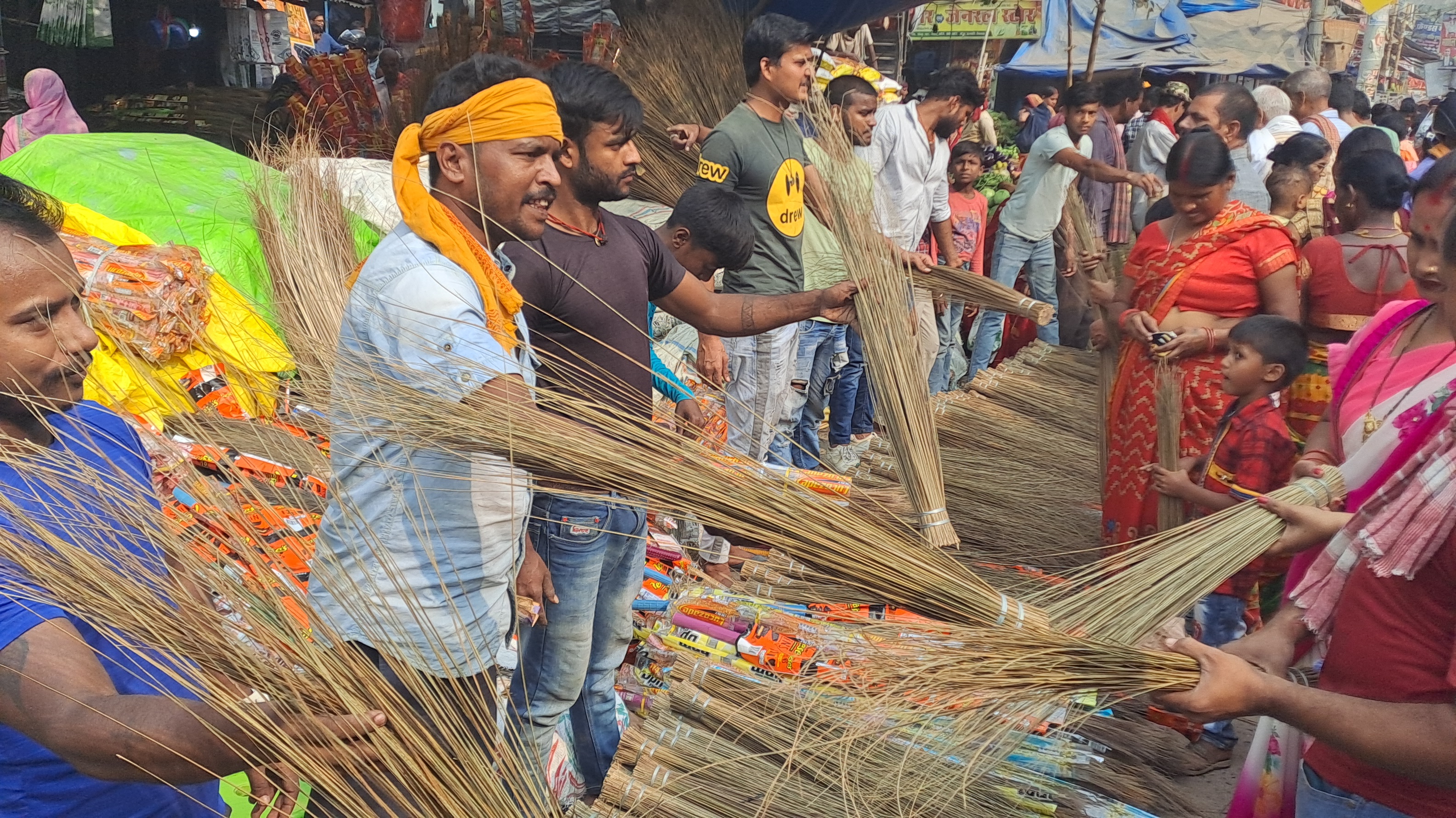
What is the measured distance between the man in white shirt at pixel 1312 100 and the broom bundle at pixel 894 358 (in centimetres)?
447

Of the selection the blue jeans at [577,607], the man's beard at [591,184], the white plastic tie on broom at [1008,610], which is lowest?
the blue jeans at [577,607]

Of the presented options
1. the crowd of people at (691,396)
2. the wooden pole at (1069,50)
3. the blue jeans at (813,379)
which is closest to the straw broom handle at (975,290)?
the crowd of people at (691,396)

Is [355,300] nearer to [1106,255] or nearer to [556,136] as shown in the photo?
[556,136]

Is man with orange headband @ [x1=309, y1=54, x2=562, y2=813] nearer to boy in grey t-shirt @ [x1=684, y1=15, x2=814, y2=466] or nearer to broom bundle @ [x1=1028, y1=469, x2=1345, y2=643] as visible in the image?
broom bundle @ [x1=1028, y1=469, x2=1345, y2=643]

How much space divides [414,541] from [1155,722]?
7.05ft

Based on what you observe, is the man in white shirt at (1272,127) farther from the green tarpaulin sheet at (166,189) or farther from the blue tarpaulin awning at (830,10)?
the green tarpaulin sheet at (166,189)

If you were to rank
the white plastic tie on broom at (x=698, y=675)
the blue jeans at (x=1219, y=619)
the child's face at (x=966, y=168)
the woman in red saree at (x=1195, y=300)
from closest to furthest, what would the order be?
the white plastic tie on broom at (x=698, y=675) → the blue jeans at (x=1219, y=619) → the woman in red saree at (x=1195, y=300) → the child's face at (x=966, y=168)

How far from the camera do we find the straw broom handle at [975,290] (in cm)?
366

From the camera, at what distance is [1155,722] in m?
2.82

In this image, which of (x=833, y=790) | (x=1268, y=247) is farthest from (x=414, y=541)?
(x=1268, y=247)

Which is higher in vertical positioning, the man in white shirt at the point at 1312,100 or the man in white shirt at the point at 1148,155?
the man in white shirt at the point at 1312,100

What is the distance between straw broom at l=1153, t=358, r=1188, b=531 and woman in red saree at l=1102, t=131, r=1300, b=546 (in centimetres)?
11

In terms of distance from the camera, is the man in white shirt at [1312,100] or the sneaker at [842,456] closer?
the sneaker at [842,456]

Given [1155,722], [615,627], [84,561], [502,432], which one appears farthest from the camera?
[1155,722]
